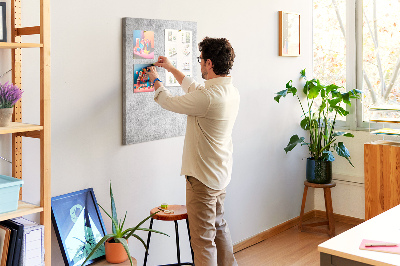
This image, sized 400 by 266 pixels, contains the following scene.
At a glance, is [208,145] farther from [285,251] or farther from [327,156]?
[327,156]

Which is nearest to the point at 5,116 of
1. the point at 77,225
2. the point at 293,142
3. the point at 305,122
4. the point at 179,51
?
the point at 77,225

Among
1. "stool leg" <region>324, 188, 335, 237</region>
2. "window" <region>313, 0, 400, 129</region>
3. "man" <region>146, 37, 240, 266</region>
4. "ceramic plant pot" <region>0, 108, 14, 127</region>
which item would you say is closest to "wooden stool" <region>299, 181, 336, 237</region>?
"stool leg" <region>324, 188, 335, 237</region>

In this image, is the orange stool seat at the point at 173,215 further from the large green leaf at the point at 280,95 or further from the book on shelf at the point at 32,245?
the large green leaf at the point at 280,95

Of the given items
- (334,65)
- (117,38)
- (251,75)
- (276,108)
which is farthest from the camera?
(334,65)

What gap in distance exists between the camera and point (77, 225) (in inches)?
124

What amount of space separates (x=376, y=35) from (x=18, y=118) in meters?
3.82

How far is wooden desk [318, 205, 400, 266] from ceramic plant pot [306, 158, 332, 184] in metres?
2.33

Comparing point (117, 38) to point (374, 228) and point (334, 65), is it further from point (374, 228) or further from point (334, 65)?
point (334, 65)

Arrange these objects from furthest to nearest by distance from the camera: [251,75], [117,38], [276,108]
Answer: [276,108] → [251,75] → [117,38]

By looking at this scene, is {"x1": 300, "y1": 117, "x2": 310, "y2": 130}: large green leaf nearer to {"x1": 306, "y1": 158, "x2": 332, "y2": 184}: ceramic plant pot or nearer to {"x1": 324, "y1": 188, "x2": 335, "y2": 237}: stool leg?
{"x1": 306, "y1": 158, "x2": 332, "y2": 184}: ceramic plant pot

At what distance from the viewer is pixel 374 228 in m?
2.50

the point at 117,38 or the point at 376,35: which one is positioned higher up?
the point at 376,35

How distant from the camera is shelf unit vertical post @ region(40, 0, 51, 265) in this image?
2518mm

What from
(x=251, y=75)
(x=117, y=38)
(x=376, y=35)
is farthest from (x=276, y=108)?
(x=117, y=38)
